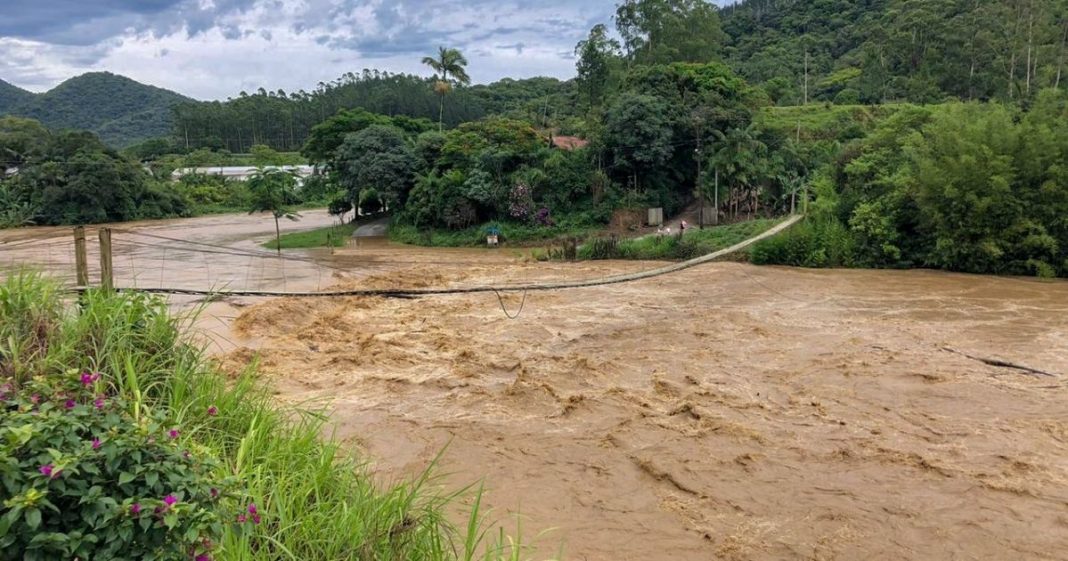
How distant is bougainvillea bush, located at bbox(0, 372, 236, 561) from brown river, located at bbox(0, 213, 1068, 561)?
2.38m

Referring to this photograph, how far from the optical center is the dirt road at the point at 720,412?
4730 mm

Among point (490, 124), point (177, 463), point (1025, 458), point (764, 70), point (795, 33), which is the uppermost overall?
point (795, 33)

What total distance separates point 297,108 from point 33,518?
71351 millimetres

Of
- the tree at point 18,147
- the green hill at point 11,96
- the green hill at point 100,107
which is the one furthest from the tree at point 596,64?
the green hill at point 11,96

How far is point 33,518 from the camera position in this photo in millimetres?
1666

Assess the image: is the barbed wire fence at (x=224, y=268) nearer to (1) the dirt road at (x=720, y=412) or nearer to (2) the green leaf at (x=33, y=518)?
(1) the dirt road at (x=720, y=412)

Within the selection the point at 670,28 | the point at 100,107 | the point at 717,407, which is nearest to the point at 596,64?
the point at 670,28

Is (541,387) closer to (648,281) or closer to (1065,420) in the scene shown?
(1065,420)

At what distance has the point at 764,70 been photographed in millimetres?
44594

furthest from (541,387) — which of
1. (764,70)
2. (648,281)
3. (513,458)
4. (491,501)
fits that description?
(764,70)

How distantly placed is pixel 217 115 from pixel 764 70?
165 feet

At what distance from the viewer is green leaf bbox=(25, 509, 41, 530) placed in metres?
1.66

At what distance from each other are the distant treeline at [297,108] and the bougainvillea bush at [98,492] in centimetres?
5917

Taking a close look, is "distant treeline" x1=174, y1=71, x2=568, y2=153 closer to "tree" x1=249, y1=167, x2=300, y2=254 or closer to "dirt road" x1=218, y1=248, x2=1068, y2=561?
"tree" x1=249, y1=167, x2=300, y2=254
